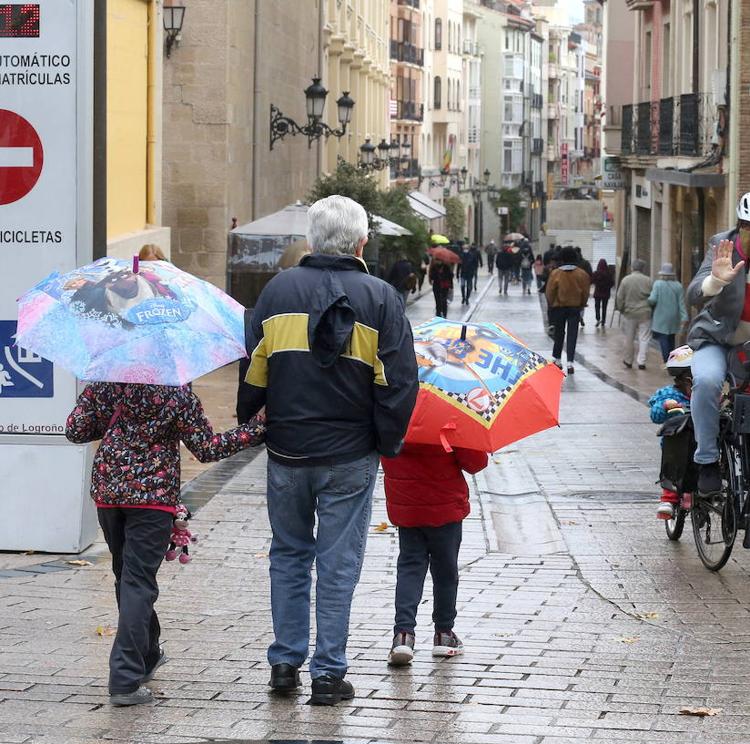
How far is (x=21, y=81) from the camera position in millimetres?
8625

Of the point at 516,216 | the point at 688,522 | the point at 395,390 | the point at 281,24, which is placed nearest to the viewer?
the point at 395,390

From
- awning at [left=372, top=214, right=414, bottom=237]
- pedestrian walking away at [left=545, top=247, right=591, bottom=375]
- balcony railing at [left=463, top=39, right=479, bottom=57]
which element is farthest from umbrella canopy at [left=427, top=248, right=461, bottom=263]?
balcony railing at [left=463, top=39, right=479, bottom=57]

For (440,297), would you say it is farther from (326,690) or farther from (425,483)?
(326,690)

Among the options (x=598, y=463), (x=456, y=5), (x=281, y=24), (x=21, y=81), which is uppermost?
(x=456, y=5)

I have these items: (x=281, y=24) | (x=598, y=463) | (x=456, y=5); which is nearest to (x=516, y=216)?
(x=456, y=5)

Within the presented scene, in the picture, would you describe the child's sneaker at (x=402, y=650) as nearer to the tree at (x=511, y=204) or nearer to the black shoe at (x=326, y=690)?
the black shoe at (x=326, y=690)

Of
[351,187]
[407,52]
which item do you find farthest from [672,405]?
[407,52]

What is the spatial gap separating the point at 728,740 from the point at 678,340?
23996mm

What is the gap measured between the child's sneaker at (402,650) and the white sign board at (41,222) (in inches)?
114

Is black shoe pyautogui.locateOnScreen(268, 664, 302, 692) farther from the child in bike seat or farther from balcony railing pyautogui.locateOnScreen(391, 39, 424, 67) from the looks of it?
balcony railing pyautogui.locateOnScreen(391, 39, 424, 67)

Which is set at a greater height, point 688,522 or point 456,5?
point 456,5

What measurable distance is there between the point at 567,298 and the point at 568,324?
33.4 inches

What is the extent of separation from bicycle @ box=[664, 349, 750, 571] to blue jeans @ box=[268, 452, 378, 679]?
292cm

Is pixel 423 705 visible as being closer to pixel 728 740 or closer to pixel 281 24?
pixel 728 740
